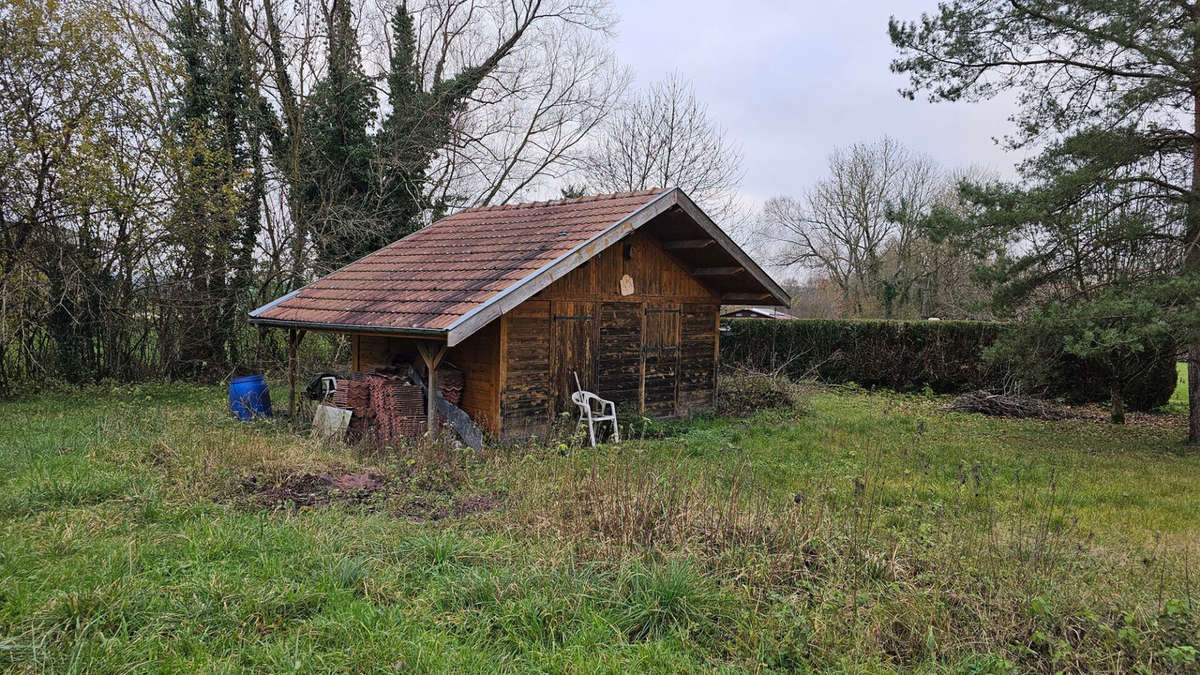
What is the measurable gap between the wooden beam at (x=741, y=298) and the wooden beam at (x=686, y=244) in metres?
1.79

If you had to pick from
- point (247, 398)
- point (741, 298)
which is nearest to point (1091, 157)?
point (741, 298)

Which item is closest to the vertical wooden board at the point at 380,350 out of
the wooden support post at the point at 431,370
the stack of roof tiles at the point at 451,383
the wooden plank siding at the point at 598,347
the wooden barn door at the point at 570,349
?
the wooden plank siding at the point at 598,347

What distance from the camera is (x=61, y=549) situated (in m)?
4.39

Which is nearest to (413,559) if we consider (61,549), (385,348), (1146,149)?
(61,549)

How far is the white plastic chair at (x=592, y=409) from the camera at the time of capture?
368 inches

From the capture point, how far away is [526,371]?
368 inches

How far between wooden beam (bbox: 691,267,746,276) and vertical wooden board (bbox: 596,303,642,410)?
1.61 metres

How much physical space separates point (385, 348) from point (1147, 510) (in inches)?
391

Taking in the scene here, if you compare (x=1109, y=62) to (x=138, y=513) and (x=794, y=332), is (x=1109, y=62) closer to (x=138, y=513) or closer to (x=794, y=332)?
(x=794, y=332)

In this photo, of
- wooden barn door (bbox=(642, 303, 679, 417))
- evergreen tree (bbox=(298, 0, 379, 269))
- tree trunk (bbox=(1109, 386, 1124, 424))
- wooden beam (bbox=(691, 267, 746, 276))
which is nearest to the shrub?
wooden barn door (bbox=(642, 303, 679, 417))

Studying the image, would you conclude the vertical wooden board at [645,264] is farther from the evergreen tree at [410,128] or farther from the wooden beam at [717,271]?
the evergreen tree at [410,128]

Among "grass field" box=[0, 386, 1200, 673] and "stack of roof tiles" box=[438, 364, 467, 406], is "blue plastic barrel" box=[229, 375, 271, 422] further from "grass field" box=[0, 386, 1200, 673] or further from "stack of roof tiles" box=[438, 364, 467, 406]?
"grass field" box=[0, 386, 1200, 673]

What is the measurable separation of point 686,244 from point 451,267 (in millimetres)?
3843

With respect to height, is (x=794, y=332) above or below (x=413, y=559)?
above
